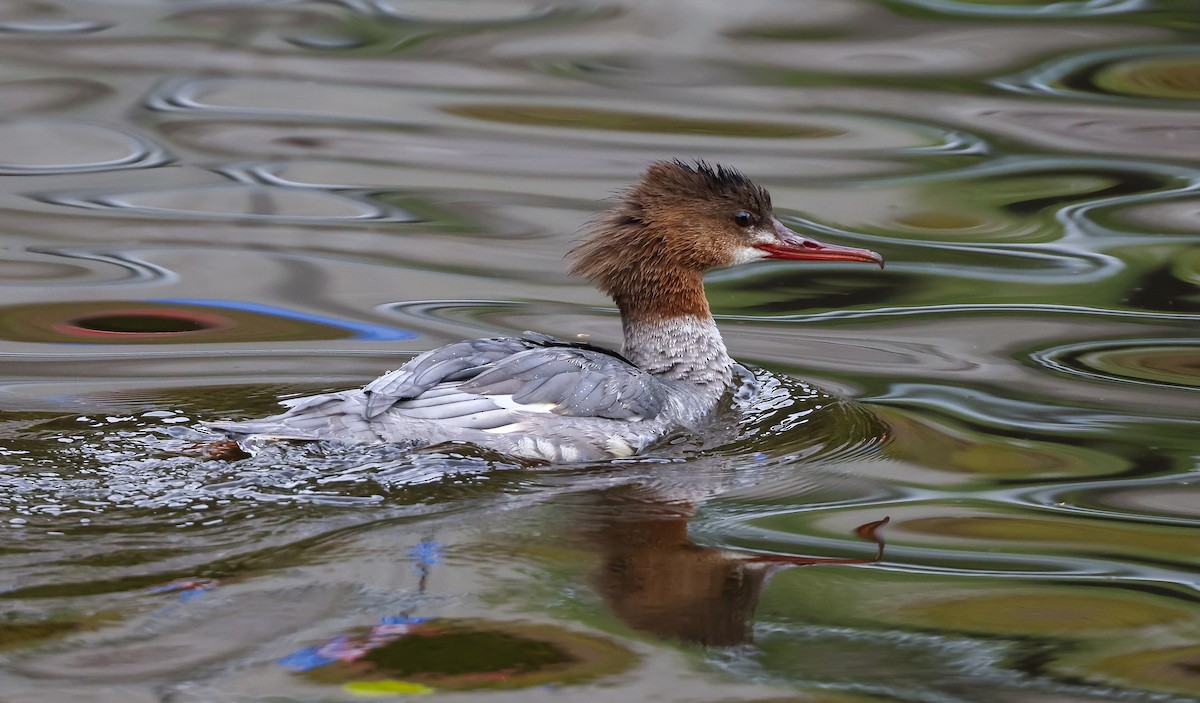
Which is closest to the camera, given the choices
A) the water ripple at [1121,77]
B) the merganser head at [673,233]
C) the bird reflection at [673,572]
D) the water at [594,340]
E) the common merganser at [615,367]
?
the water at [594,340]

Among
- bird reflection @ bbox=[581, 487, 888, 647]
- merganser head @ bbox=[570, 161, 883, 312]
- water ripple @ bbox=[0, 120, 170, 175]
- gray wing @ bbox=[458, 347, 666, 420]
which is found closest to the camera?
bird reflection @ bbox=[581, 487, 888, 647]

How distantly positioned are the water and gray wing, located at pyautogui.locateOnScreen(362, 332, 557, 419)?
25 centimetres

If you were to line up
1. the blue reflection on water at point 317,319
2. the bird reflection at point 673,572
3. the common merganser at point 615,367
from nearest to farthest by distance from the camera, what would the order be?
the bird reflection at point 673,572, the common merganser at point 615,367, the blue reflection on water at point 317,319

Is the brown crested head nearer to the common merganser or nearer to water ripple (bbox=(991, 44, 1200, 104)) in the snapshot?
the common merganser

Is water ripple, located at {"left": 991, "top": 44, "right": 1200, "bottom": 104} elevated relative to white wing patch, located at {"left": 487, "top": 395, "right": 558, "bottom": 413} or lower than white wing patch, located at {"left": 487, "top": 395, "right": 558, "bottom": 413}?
elevated

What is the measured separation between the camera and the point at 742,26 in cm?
1127

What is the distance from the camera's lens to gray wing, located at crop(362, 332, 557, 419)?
5480 millimetres

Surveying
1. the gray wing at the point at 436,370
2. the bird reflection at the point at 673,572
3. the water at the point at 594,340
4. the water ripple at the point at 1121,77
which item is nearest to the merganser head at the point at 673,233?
the water at the point at 594,340

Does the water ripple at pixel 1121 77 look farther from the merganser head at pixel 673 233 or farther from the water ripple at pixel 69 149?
the water ripple at pixel 69 149

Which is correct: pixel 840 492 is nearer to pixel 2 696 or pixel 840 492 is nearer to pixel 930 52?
pixel 2 696

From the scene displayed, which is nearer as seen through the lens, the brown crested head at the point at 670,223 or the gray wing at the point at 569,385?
the gray wing at the point at 569,385

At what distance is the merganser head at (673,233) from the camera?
645 centimetres

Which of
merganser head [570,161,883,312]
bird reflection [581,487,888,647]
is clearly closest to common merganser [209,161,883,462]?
merganser head [570,161,883,312]

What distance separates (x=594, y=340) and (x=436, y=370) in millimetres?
1751
